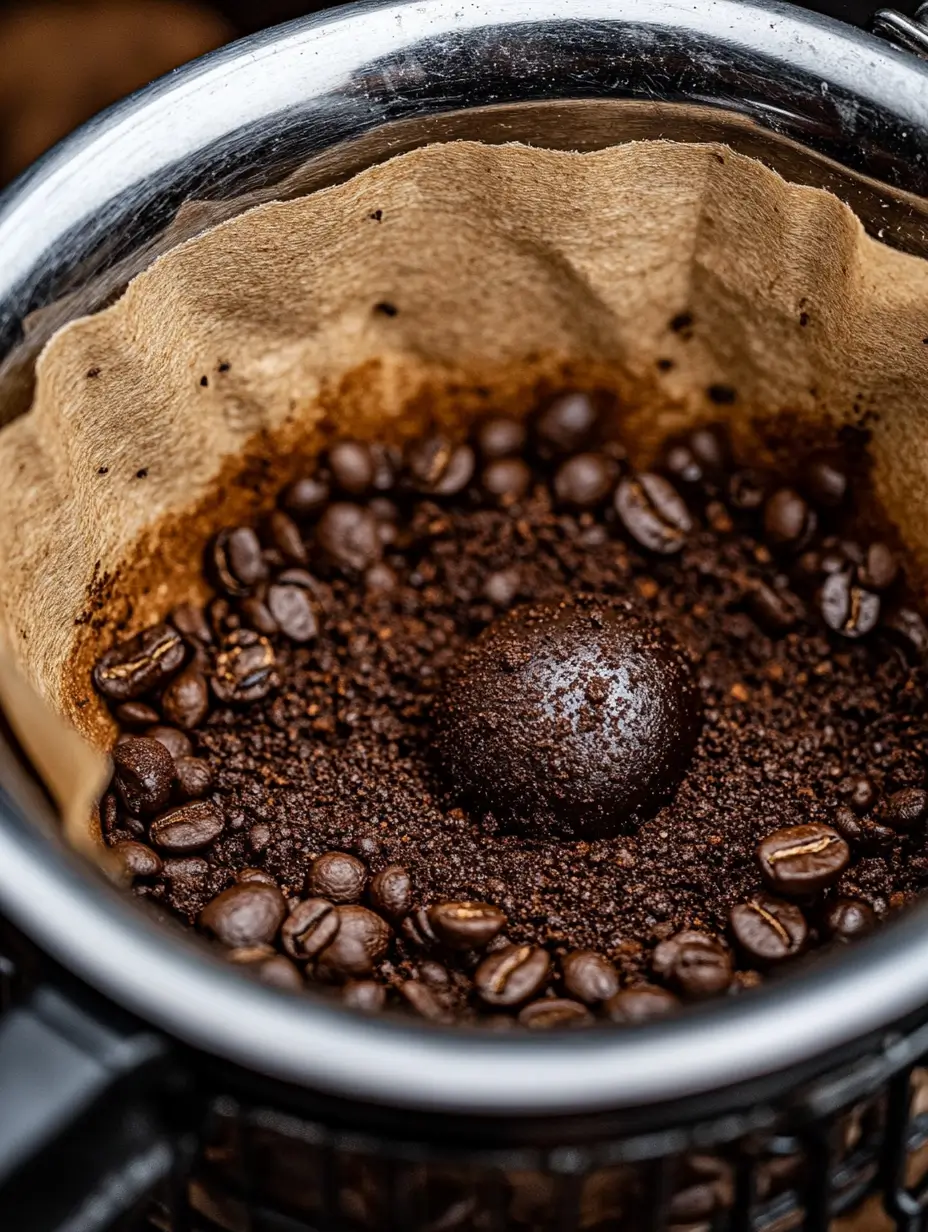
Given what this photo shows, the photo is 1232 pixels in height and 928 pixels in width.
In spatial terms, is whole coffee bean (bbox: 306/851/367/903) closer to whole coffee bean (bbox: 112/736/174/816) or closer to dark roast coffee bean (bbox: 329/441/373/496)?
whole coffee bean (bbox: 112/736/174/816)

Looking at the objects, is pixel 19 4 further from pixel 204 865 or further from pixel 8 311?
pixel 204 865

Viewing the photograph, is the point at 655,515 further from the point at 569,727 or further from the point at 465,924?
the point at 465,924

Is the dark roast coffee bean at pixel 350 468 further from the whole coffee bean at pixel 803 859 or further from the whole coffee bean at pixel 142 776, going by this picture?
the whole coffee bean at pixel 803 859

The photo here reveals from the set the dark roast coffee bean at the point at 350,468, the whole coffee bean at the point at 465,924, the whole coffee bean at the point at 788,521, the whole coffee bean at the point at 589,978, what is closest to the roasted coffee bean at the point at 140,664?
the dark roast coffee bean at the point at 350,468

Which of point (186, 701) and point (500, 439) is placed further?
point (500, 439)

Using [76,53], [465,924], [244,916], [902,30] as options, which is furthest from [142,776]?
[76,53]
